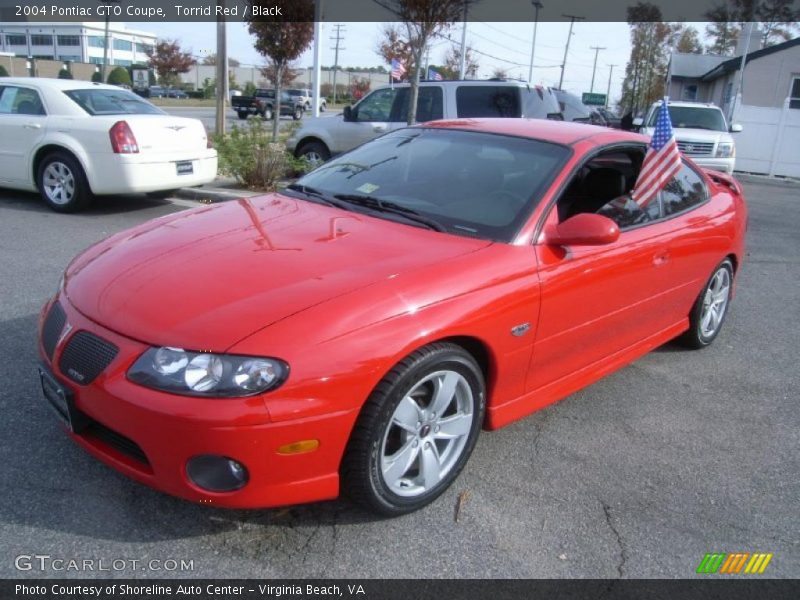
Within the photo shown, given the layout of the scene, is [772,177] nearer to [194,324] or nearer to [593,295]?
[593,295]

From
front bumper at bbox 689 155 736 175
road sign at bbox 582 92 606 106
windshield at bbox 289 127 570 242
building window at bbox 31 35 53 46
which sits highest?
building window at bbox 31 35 53 46

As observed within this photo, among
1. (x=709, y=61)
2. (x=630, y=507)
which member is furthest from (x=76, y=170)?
(x=709, y=61)

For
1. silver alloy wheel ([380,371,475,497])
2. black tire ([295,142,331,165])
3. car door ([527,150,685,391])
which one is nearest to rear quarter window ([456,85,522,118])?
black tire ([295,142,331,165])

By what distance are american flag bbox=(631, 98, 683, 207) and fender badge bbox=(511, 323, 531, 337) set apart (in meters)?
1.37

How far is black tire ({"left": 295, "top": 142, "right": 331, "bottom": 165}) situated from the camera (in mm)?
11547

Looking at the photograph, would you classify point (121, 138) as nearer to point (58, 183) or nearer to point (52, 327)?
point (58, 183)

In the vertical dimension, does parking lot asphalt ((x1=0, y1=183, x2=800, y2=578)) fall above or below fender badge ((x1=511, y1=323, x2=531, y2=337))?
below

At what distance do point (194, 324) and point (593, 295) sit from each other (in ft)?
6.36

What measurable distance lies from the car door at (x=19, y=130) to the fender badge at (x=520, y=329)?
7129mm

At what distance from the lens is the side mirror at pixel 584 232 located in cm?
310

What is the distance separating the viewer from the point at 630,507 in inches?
118

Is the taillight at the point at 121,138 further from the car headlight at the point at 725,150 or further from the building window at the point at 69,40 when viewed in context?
the building window at the point at 69,40

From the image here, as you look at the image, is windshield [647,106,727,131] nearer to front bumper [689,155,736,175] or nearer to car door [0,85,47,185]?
front bumper [689,155,736,175]

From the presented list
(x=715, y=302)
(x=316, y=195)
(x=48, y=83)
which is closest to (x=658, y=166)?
(x=715, y=302)
